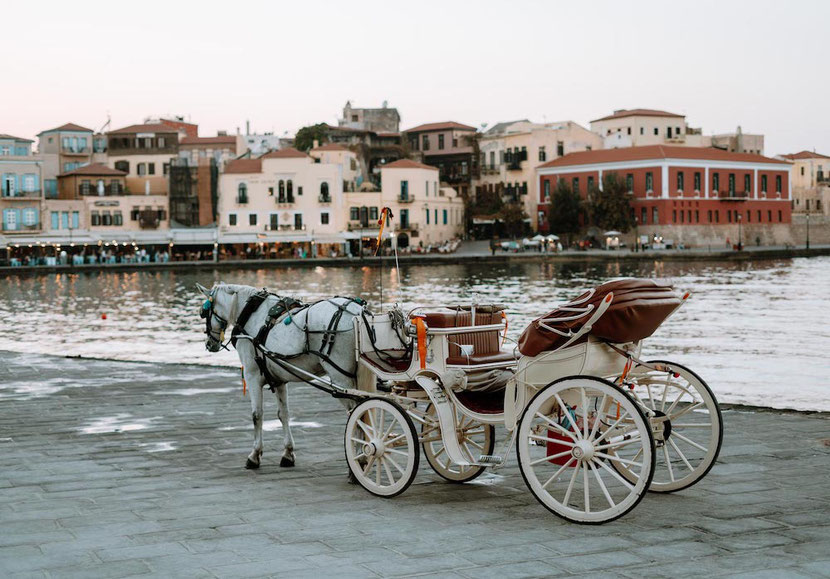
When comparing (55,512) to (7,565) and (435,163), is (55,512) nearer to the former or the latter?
(7,565)

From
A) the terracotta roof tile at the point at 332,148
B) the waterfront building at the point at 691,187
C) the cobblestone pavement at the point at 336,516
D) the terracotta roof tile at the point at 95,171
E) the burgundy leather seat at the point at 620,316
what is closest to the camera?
the cobblestone pavement at the point at 336,516

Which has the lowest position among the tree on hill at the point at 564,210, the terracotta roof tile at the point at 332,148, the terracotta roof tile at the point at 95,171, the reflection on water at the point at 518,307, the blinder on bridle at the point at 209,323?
the reflection on water at the point at 518,307

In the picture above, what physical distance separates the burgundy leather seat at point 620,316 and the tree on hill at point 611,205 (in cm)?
7487

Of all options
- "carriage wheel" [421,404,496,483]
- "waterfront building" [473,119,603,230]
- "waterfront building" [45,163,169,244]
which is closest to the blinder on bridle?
"carriage wheel" [421,404,496,483]

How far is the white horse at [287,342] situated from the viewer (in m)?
7.46

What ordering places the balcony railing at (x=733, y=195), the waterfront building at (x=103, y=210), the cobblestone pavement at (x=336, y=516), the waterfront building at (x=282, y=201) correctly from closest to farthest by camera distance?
the cobblestone pavement at (x=336, y=516) < the waterfront building at (x=103, y=210) < the waterfront building at (x=282, y=201) < the balcony railing at (x=733, y=195)

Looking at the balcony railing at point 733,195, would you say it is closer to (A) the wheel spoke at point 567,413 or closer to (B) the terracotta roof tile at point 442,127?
(B) the terracotta roof tile at point 442,127

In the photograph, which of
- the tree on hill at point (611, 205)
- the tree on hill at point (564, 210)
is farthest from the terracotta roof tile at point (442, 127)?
the tree on hill at point (611, 205)

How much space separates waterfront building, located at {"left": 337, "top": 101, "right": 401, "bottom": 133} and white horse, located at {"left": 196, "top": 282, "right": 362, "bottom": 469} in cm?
9717

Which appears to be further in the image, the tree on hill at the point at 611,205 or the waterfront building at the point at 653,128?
the waterfront building at the point at 653,128

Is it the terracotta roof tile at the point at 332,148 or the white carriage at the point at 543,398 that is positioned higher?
the terracotta roof tile at the point at 332,148

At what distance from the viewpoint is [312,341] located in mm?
7590

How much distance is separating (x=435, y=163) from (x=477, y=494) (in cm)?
9336

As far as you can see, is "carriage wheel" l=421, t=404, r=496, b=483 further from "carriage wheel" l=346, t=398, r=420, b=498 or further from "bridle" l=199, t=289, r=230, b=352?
"bridle" l=199, t=289, r=230, b=352
